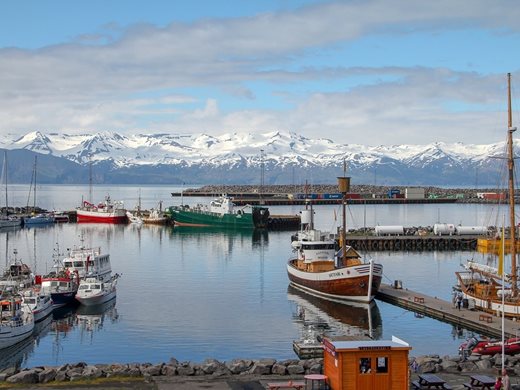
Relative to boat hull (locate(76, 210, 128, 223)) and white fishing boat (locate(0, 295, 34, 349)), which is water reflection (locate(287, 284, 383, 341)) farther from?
boat hull (locate(76, 210, 128, 223))

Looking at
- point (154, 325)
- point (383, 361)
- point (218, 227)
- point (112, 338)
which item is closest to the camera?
point (383, 361)

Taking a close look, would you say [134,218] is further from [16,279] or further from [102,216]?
[16,279]

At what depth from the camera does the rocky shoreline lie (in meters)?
27.2

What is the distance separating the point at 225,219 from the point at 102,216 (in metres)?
27.2

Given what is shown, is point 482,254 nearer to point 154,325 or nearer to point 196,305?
point 196,305

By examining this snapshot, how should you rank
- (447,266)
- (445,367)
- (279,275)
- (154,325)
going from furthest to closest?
(447,266) → (279,275) → (154,325) → (445,367)

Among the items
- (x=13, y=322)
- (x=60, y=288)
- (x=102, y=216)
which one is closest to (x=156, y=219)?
(x=102, y=216)

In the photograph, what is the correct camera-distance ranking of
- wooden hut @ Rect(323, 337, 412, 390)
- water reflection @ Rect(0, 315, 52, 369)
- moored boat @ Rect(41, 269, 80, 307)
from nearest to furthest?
wooden hut @ Rect(323, 337, 412, 390) → water reflection @ Rect(0, 315, 52, 369) → moored boat @ Rect(41, 269, 80, 307)

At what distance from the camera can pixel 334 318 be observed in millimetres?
47125

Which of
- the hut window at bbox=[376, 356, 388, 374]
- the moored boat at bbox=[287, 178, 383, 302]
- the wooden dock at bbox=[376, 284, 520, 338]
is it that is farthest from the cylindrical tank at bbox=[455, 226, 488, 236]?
the hut window at bbox=[376, 356, 388, 374]

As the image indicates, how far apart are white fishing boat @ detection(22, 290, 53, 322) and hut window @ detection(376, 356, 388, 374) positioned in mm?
25199

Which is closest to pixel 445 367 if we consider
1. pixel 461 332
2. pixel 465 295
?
pixel 461 332

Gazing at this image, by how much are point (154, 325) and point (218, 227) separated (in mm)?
77160

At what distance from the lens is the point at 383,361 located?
80.2 ft
